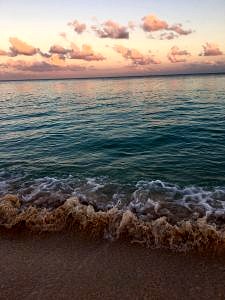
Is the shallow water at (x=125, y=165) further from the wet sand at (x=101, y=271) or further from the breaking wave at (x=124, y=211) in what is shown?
the wet sand at (x=101, y=271)

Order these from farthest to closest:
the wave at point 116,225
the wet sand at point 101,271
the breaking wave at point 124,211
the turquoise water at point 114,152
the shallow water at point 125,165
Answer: the turquoise water at point 114,152, the shallow water at point 125,165, the breaking wave at point 124,211, the wave at point 116,225, the wet sand at point 101,271

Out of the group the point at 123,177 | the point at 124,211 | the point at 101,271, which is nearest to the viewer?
the point at 101,271

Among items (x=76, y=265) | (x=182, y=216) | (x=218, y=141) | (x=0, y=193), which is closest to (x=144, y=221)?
(x=182, y=216)

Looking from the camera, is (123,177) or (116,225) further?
(123,177)

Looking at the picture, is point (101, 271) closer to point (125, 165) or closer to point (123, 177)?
point (123, 177)

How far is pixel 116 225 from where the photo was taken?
25.7 feet

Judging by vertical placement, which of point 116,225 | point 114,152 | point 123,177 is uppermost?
point 116,225

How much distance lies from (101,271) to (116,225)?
1764 millimetres

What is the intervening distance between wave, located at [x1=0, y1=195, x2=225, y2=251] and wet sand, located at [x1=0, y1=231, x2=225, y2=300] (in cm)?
35

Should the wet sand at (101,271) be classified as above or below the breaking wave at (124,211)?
below

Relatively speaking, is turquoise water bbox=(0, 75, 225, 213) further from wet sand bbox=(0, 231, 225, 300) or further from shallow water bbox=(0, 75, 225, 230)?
wet sand bbox=(0, 231, 225, 300)

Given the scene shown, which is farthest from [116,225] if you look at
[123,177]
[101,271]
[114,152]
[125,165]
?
[114,152]

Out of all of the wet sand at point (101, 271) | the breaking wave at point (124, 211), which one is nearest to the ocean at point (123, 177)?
the breaking wave at point (124, 211)

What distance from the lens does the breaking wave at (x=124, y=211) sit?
Result: 7250mm
